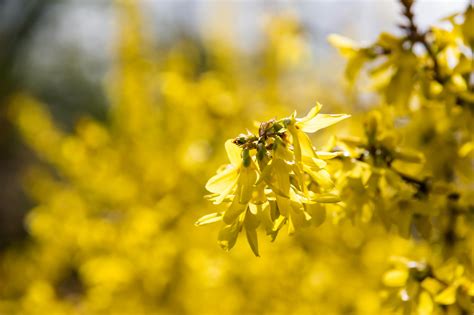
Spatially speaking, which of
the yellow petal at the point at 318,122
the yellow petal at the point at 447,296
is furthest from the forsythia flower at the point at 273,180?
the yellow petal at the point at 447,296

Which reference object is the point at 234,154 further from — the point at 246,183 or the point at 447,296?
the point at 447,296

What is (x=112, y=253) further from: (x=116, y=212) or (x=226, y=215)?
(x=226, y=215)

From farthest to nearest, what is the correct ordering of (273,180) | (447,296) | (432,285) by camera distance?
(432,285)
(447,296)
(273,180)

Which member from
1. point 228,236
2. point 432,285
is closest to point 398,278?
point 432,285

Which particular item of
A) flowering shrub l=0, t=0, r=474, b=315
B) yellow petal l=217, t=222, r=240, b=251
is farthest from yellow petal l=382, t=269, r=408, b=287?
yellow petal l=217, t=222, r=240, b=251

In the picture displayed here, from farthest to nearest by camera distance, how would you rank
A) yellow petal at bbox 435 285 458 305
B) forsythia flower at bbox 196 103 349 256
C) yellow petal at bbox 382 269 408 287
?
yellow petal at bbox 382 269 408 287
yellow petal at bbox 435 285 458 305
forsythia flower at bbox 196 103 349 256

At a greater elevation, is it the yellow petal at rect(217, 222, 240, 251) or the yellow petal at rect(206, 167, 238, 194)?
the yellow petal at rect(206, 167, 238, 194)

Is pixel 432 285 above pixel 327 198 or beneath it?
beneath

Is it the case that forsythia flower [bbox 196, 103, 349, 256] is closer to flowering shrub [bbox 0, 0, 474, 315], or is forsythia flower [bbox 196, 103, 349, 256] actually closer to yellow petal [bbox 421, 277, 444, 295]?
flowering shrub [bbox 0, 0, 474, 315]

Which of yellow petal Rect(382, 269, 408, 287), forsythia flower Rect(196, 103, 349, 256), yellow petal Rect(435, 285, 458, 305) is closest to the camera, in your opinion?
forsythia flower Rect(196, 103, 349, 256)

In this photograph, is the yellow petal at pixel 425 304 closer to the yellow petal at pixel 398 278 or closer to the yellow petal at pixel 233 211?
the yellow petal at pixel 398 278
